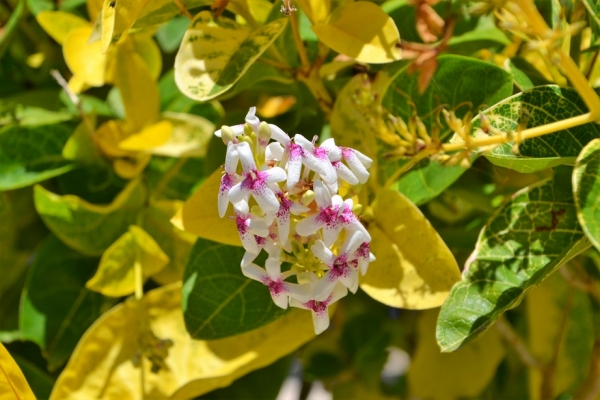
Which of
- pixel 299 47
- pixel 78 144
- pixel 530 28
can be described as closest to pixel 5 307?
pixel 78 144

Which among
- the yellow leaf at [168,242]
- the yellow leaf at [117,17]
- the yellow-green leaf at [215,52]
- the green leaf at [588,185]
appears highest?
the yellow leaf at [117,17]

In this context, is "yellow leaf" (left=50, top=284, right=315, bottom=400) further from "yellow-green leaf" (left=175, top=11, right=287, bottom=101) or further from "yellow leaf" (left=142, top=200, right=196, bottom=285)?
"yellow-green leaf" (left=175, top=11, right=287, bottom=101)

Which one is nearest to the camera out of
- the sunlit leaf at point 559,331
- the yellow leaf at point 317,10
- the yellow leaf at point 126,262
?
the yellow leaf at point 317,10

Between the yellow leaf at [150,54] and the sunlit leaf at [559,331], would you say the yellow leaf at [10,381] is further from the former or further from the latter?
the sunlit leaf at [559,331]

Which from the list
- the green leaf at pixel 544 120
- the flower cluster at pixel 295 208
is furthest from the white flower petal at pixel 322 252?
the green leaf at pixel 544 120

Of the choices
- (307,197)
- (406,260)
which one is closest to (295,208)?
(307,197)

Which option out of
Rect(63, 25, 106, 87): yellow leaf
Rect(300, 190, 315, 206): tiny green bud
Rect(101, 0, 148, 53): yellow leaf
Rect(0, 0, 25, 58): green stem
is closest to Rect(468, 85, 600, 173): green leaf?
Rect(300, 190, 315, 206): tiny green bud
